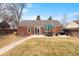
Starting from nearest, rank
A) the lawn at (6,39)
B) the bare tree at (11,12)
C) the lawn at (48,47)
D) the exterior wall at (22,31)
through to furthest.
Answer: the lawn at (48,47), the bare tree at (11,12), the lawn at (6,39), the exterior wall at (22,31)

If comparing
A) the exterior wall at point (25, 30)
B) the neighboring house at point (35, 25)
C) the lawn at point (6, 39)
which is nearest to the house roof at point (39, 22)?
the neighboring house at point (35, 25)

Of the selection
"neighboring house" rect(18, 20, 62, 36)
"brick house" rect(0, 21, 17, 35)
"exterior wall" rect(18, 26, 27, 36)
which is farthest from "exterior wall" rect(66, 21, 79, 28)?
"brick house" rect(0, 21, 17, 35)

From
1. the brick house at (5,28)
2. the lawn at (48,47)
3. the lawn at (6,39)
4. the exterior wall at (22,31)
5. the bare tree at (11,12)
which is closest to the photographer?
the lawn at (48,47)

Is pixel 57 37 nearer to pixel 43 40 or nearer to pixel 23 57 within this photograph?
pixel 43 40

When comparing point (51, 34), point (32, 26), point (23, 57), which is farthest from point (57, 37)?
point (23, 57)

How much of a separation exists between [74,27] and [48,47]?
1050 mm

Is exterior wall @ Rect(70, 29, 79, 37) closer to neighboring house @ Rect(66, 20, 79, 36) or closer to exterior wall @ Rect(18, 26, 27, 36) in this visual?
neighboring house @ Rect(66, 20, 79, 36)

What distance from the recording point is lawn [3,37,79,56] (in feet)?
20.7

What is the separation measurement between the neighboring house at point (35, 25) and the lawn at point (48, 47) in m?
0.26

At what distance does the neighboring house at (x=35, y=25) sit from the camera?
680 centimetres

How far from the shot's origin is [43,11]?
6.61 meters

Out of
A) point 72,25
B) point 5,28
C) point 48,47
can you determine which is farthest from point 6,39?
point 72,25

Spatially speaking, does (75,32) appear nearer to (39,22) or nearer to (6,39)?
(39,22)

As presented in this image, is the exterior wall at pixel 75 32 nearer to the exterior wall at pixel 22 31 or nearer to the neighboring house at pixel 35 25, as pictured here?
the neighboring house at pixel 35 25
